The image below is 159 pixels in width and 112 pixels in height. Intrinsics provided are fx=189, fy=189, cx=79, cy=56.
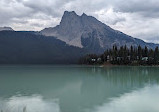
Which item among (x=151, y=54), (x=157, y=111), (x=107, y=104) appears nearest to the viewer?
(x=157, y=111)

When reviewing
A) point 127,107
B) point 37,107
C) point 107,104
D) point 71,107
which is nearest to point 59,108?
point 71,107

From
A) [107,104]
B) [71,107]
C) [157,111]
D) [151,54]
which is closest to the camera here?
[157,111]

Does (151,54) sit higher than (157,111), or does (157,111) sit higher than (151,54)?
(151,54)

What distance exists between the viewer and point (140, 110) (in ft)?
83.1

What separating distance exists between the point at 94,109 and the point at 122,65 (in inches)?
6568

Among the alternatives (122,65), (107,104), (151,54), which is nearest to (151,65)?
(151,54)

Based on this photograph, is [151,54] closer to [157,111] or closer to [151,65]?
[151,65]

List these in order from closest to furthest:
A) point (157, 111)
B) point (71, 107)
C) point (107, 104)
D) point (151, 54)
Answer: point (157, 111)
point (71, 107)
point (107, 104)
point (151, 54)

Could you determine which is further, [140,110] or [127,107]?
[127,107]

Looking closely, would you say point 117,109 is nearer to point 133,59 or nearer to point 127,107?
point 127,107

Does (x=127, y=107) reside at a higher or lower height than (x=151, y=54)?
lower

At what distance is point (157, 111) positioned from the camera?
981 inches

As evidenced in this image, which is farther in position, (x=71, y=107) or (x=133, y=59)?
(x=133, y=59)

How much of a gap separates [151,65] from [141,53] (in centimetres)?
1495
